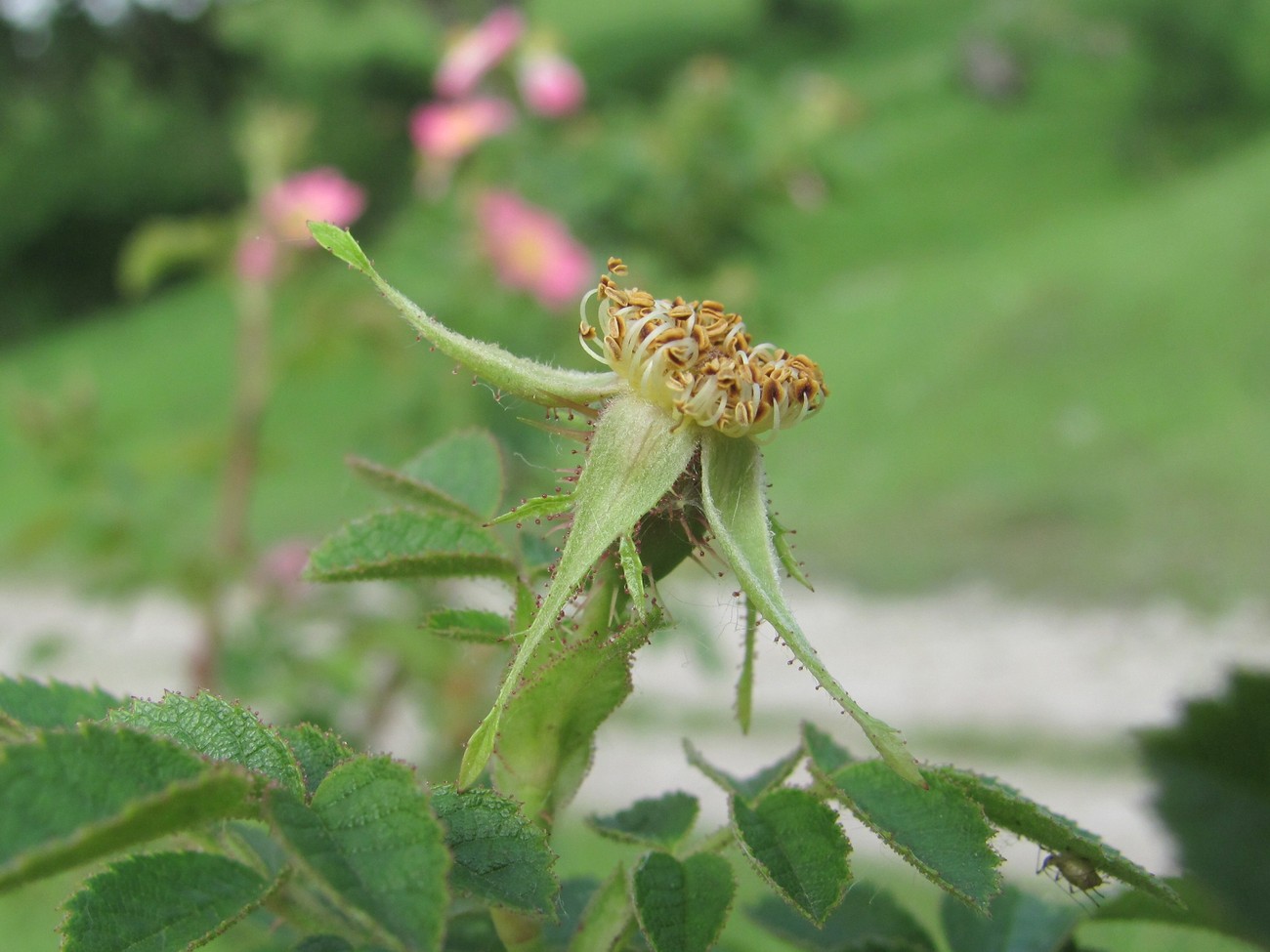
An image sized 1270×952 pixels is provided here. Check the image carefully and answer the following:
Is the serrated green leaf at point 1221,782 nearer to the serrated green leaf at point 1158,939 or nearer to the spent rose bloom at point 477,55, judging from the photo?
the serrated green leaf at point 1158,939

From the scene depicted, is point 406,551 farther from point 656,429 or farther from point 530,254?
point 530,254

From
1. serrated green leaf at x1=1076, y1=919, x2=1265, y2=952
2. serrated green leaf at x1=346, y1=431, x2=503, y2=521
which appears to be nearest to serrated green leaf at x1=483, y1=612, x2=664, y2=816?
serrated green leaf at x1=346, y1=431, x2=503, y2=521

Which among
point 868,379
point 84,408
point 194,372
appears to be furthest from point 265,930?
point 194,372

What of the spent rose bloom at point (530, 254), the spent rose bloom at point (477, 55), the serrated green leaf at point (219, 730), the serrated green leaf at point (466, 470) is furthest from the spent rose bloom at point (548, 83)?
the serrated green leaf at point (219, 730)

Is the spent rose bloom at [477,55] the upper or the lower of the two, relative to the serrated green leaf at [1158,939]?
upper

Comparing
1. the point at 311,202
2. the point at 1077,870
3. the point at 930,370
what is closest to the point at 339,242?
the point at 1077,870

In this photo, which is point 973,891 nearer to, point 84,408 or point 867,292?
point 84,408
